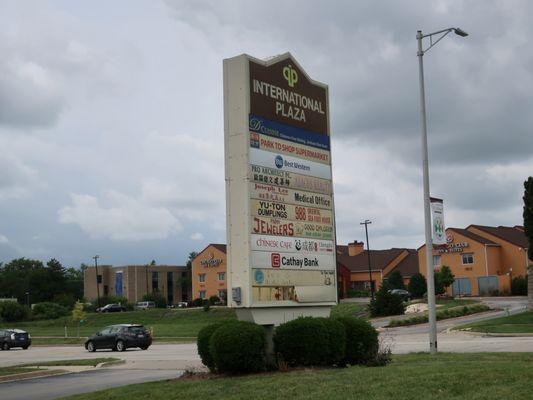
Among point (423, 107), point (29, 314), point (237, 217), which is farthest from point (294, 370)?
point (29, 314)

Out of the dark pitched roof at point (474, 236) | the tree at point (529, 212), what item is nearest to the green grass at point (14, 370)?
the tree at point (529, 212)

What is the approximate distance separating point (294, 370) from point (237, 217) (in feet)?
10.1

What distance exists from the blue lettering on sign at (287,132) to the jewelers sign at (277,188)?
0.02m

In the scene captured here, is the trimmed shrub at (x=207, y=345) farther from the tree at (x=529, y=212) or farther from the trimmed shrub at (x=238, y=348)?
the tree at (x=529, y=212)

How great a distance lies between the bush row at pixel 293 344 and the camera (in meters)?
13.0

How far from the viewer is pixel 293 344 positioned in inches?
534

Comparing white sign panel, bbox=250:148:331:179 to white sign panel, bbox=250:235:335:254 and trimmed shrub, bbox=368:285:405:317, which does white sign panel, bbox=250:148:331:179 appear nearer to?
white sign panel, bbox=250:235:335:254

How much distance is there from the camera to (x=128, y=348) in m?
36.9

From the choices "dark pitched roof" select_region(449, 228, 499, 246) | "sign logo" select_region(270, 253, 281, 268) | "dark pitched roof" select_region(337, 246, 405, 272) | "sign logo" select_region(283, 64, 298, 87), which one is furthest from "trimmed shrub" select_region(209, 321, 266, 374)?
"dark pitched roof" select_region(337, 246, 405, 272)

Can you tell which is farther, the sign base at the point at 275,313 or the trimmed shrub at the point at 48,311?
the trimmed shrub at the point at 48,311

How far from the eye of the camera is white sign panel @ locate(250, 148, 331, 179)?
1419 cm

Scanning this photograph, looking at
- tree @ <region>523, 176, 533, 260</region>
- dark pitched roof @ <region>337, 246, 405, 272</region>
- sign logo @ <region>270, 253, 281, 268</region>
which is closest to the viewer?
sign logo @ <region>270, 253, 281, 268</region>

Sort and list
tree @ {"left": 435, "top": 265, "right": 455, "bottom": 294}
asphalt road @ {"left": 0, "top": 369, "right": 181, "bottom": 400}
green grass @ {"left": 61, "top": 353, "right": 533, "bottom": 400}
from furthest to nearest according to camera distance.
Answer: tree @ {"left": 435, "top": 265, "right": 455, "bottom": 294}
asphalt road @ {"left": 0, "top": 369, "right": 181, "bottom": 400}
green grass @ {"left": 61, "top": 353, "right": 533, "bottom": 400}

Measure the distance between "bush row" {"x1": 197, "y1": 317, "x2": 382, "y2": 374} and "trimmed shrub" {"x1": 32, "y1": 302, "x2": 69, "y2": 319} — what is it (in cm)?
7923
